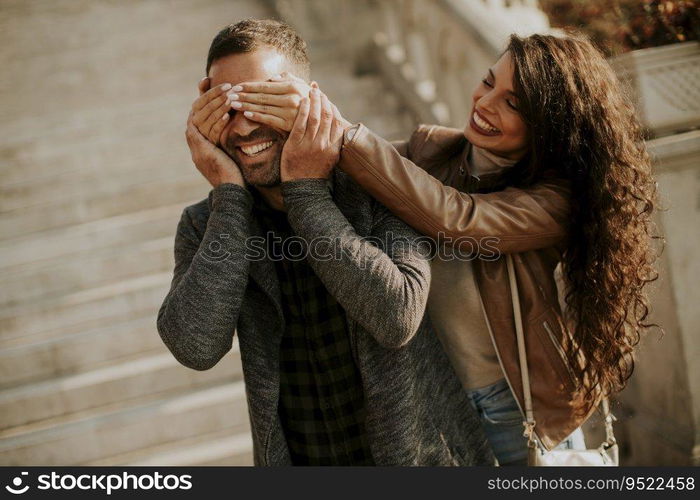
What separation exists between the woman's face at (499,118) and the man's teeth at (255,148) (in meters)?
0.60

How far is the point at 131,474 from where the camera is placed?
1.97 metres

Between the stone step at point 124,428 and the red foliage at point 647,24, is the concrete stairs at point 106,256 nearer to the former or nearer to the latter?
the stone step at point 124,428

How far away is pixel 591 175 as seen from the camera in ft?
5.30

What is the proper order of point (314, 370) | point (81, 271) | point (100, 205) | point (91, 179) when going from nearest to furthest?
point (314, 370)
point (81, 271)
point (100, 205)
point (91, 179)

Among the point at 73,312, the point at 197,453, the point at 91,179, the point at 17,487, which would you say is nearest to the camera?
the point at 17,487

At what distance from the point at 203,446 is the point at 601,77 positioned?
2.44m

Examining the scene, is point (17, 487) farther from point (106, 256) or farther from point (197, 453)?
point (106, 256)

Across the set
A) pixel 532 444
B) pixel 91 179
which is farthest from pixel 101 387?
pixel 532 444

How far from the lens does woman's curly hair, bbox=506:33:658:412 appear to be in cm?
159

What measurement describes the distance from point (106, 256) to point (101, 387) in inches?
34.2

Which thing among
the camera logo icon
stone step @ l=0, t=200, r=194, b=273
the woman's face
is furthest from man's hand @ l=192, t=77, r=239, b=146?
stone step @ l=0, t=200, r=194, b=273

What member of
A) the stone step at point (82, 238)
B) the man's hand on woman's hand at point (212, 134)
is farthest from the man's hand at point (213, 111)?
the stone step at point (82, 238)

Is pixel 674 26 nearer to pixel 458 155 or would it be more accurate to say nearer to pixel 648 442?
pixel 458 155

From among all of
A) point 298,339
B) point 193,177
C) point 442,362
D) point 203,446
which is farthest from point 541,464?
point 193,177
